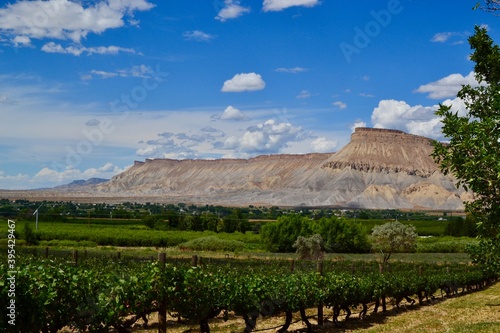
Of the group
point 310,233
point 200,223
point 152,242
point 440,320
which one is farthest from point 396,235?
point 200,223

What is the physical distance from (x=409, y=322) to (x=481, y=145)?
722cm

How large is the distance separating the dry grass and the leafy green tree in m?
2.60

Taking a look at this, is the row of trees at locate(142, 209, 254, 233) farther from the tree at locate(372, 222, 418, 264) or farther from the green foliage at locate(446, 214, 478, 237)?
the tree at locate(372, 222, 418, 264)

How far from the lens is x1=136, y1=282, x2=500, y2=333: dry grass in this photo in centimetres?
1620

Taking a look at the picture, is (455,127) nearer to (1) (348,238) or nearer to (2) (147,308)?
(2) (147,308)

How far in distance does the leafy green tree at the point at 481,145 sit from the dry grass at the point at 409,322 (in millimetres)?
2596

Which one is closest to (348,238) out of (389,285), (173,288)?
(389,285)

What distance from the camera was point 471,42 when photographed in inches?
781

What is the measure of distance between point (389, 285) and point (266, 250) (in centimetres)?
4828

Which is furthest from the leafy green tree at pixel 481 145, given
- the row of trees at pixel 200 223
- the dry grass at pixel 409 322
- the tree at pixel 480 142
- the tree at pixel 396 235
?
the row of trees at pixel 200 223

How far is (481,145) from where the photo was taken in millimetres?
15508

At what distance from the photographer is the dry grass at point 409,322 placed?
638 inches

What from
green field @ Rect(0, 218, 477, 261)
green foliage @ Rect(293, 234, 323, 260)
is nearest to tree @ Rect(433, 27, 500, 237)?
green foliage @ Rect(293, 234, 323, 260)

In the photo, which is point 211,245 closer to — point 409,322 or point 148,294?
point 409,322
